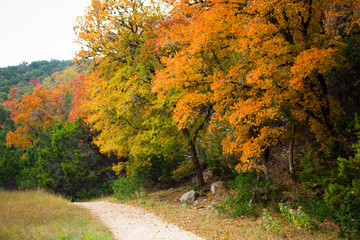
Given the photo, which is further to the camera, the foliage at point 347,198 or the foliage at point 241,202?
the foliage at point 241,202

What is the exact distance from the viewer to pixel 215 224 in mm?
7418

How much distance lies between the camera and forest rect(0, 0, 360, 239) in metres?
6.57

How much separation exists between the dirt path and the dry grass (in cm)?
39

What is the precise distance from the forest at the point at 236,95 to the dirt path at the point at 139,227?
197 centimetres

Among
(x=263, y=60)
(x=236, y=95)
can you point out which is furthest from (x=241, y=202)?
(x=263, y=60)

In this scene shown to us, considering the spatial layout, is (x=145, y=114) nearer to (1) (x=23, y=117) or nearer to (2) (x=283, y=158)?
(2) (x=283, y=158)

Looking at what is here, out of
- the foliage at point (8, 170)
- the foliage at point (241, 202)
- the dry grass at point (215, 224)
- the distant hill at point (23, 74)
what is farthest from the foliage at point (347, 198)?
the distant hill at point (23, 74)

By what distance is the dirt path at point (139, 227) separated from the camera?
22.0 ft

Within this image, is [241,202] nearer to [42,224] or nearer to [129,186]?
[42,224]

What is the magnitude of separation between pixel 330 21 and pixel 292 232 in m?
6.39

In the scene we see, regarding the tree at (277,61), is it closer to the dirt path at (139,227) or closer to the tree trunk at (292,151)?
the tree trunk at (292,151)

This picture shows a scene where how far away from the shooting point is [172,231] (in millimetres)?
7145

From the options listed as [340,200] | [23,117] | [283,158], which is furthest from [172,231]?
[23,117]

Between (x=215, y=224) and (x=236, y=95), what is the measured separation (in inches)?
166
